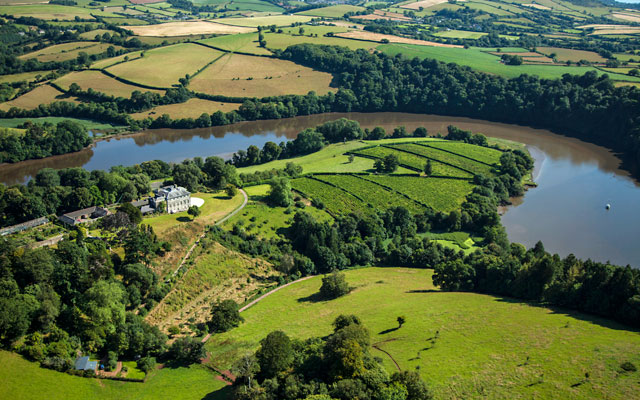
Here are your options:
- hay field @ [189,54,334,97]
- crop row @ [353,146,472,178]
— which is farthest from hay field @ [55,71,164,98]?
crop row @ [353,146,472,178]

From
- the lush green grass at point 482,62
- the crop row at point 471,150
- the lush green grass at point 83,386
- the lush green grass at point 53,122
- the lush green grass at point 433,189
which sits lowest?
the lush green grass at point 53,122

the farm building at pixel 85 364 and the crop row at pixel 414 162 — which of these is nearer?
the farm building at pixel 85 364

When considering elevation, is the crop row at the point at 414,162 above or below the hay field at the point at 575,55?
below

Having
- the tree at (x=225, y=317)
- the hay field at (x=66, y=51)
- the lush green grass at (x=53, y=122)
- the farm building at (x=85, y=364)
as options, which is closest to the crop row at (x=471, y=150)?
the tree at (x=225, y=317)

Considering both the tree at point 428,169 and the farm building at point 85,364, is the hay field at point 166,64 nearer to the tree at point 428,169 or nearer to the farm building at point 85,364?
the tree at point 428,169

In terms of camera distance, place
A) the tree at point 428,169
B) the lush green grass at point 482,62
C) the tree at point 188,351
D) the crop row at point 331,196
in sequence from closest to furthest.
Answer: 1. the tree at point 188,351
2. the crop row at point 331,196
3. the tree at point 428,169
4. the lush green grass at point 482,62

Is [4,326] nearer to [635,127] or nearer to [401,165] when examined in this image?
[401,165]

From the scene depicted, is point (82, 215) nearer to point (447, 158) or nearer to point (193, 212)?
point (193, 212)

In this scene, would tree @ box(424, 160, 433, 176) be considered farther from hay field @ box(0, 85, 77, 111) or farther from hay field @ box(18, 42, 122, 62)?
hay field @ box(18, 42, 122, 62)
